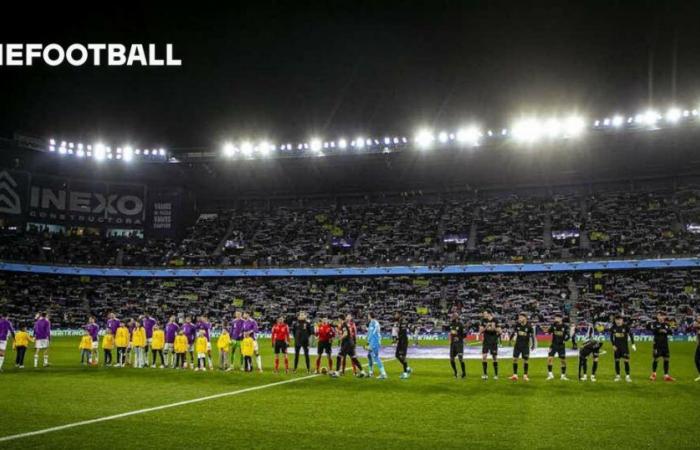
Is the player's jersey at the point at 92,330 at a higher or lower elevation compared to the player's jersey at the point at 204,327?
lower

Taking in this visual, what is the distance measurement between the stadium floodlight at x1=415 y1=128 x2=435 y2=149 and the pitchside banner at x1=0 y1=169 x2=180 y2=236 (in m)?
28.6

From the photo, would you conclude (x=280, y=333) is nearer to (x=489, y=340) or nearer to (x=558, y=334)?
(x=489, y=340)

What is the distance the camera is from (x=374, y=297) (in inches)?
→ 2069

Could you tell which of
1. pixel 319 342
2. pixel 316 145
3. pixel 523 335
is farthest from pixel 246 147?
pixel 523 335

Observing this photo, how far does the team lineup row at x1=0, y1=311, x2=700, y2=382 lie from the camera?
1866cm

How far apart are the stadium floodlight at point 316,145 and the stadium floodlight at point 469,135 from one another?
40.7ft

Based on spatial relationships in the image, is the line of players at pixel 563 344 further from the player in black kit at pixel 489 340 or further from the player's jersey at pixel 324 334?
the player's jersey at pixel 324 334

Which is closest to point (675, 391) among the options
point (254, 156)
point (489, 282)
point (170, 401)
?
point (170, 401)

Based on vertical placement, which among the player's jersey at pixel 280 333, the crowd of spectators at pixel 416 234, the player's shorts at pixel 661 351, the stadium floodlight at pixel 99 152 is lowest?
the player's shorts at pixel 661 351

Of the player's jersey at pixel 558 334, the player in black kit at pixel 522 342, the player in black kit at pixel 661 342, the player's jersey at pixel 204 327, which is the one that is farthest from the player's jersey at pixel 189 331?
the player in black kit at pixel 661 342

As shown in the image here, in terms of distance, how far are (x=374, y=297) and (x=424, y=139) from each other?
14840 millimetres

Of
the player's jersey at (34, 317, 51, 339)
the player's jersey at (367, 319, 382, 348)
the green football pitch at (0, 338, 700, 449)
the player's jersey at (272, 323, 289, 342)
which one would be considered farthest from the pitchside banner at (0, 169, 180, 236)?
the player's jersey at (367, 319, 382, 348)

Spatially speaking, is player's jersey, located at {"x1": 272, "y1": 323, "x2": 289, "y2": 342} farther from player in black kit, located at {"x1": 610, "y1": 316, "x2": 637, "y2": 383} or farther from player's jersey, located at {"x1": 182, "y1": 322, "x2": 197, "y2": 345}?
player in black kit, located at {"x1": 610, "y1": 316, "x2": 637, "y2": 383}

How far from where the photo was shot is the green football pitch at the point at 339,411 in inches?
400
